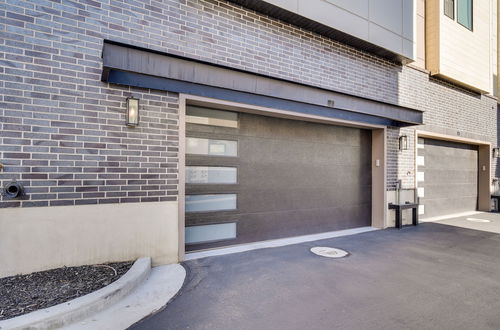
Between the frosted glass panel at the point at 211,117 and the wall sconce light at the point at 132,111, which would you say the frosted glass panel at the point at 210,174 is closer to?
the frosted glass panel at the point at 211,117

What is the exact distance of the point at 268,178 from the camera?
5.44 metres

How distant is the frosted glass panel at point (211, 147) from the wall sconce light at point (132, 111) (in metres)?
1.00

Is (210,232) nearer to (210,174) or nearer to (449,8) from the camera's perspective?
(210,174)

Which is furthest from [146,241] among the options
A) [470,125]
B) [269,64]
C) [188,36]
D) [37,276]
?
[470,125]

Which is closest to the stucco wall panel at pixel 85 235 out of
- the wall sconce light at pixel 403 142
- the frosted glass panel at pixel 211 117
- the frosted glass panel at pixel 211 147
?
the frosted glass panel at pixel 211 147

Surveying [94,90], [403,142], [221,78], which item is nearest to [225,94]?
[221,78]

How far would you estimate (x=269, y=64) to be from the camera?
506 cm

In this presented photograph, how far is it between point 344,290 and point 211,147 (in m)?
3.03

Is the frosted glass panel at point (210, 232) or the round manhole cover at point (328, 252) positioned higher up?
the frosted glass panel at point (210, 232)

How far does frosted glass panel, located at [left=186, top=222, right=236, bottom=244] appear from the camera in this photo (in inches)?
183

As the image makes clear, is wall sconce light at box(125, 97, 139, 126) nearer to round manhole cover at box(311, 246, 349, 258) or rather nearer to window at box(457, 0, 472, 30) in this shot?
round manhole cover at box(311, 246, 349, 258)

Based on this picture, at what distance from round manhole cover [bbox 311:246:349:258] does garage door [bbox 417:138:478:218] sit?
4.90 metres

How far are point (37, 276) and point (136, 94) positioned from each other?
258 centimetres

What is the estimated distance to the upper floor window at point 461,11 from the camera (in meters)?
8.45
